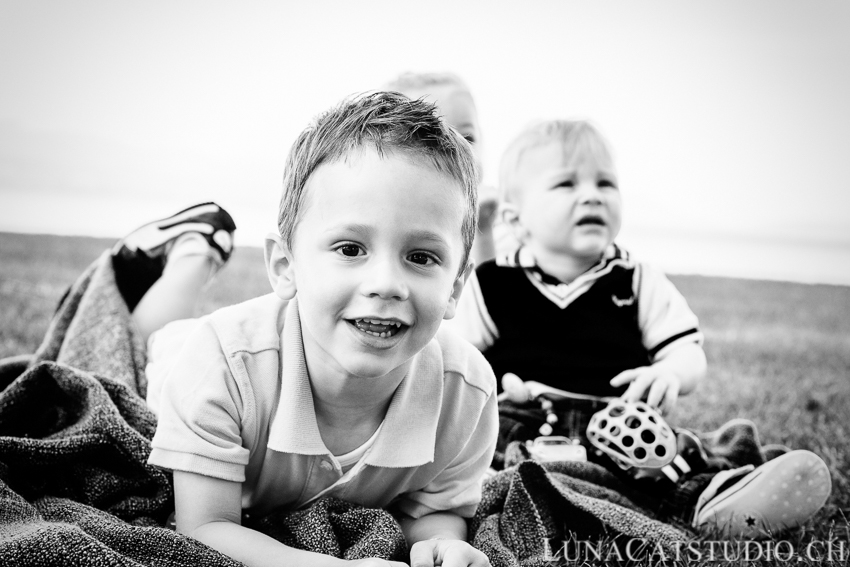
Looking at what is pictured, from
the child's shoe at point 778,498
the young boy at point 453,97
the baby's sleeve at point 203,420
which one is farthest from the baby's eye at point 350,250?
the young boy at point 453,97

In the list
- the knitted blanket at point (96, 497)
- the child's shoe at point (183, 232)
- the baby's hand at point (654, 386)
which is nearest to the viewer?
the knitted blanket at point (96, 497)

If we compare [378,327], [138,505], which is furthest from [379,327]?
[138,505]

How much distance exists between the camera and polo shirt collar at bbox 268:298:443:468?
118 cm

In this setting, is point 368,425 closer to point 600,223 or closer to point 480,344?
point 480,344

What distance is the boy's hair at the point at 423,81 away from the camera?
228cm

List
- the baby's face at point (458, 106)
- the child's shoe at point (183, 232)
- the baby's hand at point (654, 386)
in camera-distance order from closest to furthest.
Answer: the baby's hand at point (654, 386)
the child's shoe at point (183, 232)
the baby's face at point (458, 106)

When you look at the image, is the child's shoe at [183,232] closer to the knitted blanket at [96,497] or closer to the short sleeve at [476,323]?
the knitted blanket at [96,497]

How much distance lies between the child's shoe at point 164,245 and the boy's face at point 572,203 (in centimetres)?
84

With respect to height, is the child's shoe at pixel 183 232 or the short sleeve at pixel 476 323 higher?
the child's shoe at pixel 183 232

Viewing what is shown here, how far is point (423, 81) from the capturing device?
230cm

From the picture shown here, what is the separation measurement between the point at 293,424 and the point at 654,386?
3.34 ft

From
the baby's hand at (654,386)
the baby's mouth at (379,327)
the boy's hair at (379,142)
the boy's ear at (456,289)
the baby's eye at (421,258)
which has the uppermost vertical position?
the boy's hair at (379,142)

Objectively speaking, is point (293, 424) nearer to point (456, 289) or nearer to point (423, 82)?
point (456, 289)

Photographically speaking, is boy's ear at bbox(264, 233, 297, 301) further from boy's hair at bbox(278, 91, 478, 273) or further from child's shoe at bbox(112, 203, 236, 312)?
child's shoe at bbox(112, 203, 236, 312)
